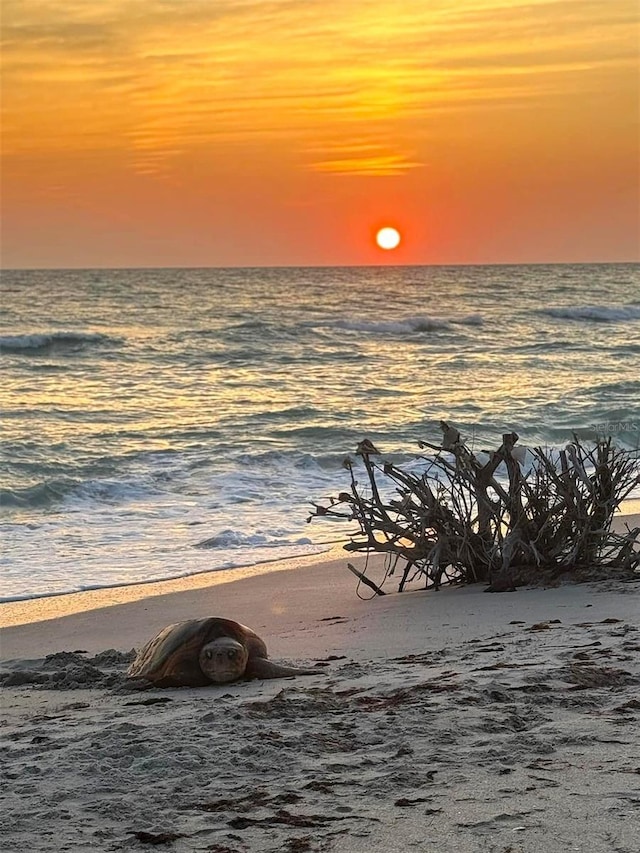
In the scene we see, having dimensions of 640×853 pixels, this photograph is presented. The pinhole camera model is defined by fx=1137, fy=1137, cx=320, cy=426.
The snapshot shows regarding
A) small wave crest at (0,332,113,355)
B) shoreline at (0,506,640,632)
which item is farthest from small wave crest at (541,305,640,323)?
shoreline at (0,506,640,632)

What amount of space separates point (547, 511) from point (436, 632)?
4.47 ft

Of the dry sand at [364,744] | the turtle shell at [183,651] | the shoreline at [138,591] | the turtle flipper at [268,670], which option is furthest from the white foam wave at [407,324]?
the turtle flipper at [268,670]

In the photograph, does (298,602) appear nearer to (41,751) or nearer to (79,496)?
(41,751)

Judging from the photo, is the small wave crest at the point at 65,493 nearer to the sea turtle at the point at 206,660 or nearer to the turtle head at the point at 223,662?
the sea turtle at the point at 206,660

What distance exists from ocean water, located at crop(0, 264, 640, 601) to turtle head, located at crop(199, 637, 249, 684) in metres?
3.40

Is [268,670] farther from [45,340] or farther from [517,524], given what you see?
[45,340]

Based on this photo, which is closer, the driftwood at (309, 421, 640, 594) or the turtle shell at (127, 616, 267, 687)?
the turtle shell at (127, 616, 267, 687)

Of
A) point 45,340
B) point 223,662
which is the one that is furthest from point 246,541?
point 45,340

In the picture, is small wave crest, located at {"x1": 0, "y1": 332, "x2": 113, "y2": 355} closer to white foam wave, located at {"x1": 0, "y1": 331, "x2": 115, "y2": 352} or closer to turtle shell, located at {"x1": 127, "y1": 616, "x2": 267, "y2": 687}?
white foam wave, located at {"x1": 0, "y1": 331, "x2": 115, "y2": 352}

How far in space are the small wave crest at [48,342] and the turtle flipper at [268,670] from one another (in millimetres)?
29123

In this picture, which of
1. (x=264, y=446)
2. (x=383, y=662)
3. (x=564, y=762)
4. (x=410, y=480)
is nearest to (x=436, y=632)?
(x=383, y=662)

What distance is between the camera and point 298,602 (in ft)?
24.3

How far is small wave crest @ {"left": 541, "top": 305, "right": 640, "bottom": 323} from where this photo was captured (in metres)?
49.7

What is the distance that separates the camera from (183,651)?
206 inches
